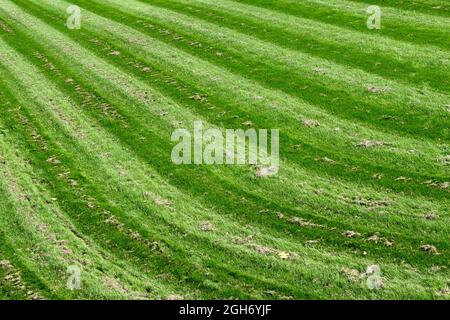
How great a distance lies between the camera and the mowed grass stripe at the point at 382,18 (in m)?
28.2

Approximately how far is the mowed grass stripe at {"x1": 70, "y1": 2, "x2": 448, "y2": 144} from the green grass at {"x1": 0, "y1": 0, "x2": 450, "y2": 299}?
11cm

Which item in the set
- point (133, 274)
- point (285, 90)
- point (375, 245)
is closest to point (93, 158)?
point (133, 274)

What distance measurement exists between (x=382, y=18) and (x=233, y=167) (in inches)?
717

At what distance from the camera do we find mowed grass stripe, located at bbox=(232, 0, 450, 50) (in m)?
28.2

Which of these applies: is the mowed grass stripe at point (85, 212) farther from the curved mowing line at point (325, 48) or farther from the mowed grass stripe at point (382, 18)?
the mowed grass stripe at point (382, 18)

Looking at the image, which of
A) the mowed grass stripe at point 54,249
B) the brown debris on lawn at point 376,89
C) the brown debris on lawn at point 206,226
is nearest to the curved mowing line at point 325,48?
the brown debris on lawn at point 376,89

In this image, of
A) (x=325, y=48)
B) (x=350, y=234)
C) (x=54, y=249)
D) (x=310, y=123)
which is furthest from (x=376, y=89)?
(x=54, y=249)

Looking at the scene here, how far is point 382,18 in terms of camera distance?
31.3 m

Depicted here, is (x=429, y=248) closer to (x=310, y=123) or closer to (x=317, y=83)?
(x=310, y=123)

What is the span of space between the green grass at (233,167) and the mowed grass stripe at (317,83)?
0.37 feet

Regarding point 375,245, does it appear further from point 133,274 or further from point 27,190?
point 27,190
